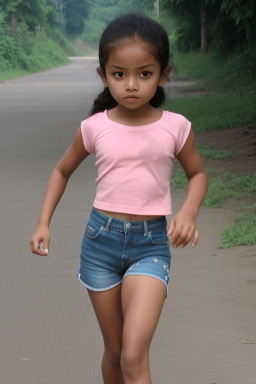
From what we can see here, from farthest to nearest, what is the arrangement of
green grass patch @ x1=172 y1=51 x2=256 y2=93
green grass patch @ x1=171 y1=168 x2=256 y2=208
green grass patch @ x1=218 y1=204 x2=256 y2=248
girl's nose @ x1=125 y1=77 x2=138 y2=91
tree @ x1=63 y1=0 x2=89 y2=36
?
tree @ x1=63 y1=0 x2=89 y2=36
green grass patch @ x1=172 y1=51 x2=256 y2=93
green grass patch @ x1=171 y1=168 x2=256 y2=208
green grass patch @ x1=218 y1=204 x2=256 y2=248
girl's nose @ x1=125 y1=77 x2=138 y2=91

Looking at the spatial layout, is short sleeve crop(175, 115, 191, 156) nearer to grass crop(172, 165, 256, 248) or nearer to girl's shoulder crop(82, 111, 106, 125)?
girl's shoulder crop(82, 111, 106, 125)

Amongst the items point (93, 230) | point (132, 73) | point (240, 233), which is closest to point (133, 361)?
point (93, 230)

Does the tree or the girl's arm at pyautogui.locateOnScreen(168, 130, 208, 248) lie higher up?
the girl's arm at pyautogui.locateOnScreen(168, 130, 208, 248)

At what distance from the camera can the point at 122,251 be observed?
3148 millimetres

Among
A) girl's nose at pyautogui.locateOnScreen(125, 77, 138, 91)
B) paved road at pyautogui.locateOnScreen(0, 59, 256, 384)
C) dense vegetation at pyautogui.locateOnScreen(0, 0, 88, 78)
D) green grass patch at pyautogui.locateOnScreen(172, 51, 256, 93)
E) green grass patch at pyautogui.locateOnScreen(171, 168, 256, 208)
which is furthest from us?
dense vegetation at pyautogui.locateOnScreen(0, 0, 88, 78)

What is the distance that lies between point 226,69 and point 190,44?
12.1 meters

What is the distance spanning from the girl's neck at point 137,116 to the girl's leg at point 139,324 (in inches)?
22.7

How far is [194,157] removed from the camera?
129 inches

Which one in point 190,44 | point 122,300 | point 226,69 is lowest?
point 190,44

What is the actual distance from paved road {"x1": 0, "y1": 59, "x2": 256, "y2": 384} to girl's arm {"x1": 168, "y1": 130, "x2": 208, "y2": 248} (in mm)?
1158

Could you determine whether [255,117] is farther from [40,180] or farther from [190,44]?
[190,44]

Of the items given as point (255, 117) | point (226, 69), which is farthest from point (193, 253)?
point (226, 69)

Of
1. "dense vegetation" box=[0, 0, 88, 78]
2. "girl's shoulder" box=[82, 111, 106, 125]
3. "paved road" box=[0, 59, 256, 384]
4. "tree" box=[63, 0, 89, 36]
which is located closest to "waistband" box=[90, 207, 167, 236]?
"girl's shoulder" box=[82, 111, 106, 125]

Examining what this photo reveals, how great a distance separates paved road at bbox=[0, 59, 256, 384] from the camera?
4.18m
